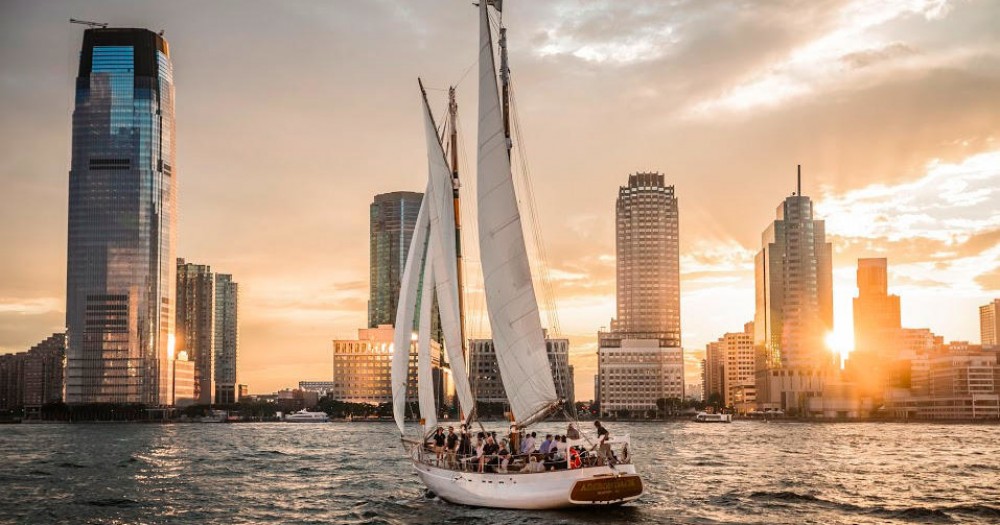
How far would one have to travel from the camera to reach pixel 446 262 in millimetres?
47500

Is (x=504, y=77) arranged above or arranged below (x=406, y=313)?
above

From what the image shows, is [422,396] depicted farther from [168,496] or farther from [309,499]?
[168,496]

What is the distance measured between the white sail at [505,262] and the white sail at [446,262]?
18.6 feet

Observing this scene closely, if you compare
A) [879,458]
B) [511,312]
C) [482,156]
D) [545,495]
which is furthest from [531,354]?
[879,458]

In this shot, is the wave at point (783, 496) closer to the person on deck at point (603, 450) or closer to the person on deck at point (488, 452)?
the person on deck at point (603, 450)

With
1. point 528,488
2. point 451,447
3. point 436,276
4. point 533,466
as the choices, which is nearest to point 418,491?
point 451,447

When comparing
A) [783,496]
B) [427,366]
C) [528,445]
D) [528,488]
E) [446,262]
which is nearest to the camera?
[528,488]

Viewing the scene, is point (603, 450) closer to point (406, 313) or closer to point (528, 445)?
point (528, 445)

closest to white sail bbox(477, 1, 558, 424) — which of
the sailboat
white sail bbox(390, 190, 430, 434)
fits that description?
the sailboat

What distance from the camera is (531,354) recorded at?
4128cm

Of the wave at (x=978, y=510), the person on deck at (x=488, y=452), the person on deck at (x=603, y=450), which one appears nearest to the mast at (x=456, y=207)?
the person on deck at (x=488, y=452)

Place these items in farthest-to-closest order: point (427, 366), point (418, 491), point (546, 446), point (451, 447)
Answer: point (418, 491) < point (427, 366) < point (451, 447) < point (546, 446)

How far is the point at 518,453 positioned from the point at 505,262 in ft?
26.8

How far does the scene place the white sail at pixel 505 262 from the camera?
134 ft
